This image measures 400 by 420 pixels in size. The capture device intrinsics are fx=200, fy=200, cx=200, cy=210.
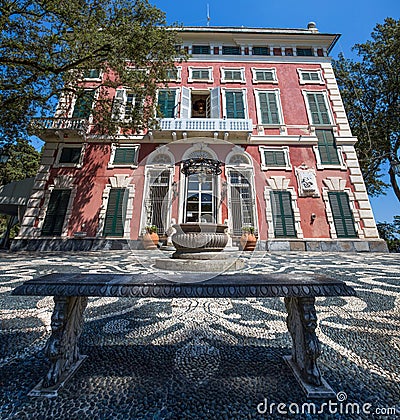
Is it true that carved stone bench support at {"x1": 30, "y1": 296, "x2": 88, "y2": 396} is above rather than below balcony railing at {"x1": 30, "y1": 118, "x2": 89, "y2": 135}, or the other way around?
below

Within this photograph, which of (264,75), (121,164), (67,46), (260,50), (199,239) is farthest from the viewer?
(260,50)

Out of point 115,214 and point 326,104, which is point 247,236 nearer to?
point 115,214

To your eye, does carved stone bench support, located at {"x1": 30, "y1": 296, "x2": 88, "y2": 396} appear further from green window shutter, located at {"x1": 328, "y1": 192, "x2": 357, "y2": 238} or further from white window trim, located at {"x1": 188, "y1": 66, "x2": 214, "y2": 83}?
white window trim, located at {"x1": 188, "y1": 66, "x2": 214, "y2": 83}

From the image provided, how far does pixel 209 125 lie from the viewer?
10086 millimetres

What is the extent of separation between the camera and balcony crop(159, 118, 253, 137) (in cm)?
999

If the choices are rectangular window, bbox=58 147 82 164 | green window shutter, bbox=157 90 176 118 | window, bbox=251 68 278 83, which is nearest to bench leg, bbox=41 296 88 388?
rectangular window, bbox=58 147 82 164

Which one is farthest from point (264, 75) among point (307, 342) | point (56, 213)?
point (307, 342)

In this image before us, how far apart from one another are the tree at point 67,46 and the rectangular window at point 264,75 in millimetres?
5735

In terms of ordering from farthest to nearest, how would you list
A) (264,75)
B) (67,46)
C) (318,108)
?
(264,75) < (318,108) < (67,46)

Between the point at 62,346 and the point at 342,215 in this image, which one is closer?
the point at 62,346

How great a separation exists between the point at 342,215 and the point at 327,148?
11.7ft

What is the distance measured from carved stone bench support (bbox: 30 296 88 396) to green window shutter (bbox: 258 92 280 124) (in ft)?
38.8

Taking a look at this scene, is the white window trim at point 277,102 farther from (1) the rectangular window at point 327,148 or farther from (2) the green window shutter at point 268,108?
(1) the rectangular window at point 327,148

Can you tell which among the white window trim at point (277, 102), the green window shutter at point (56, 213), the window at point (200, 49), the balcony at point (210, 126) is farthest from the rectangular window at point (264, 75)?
the green window shutter at point (56, 213)
